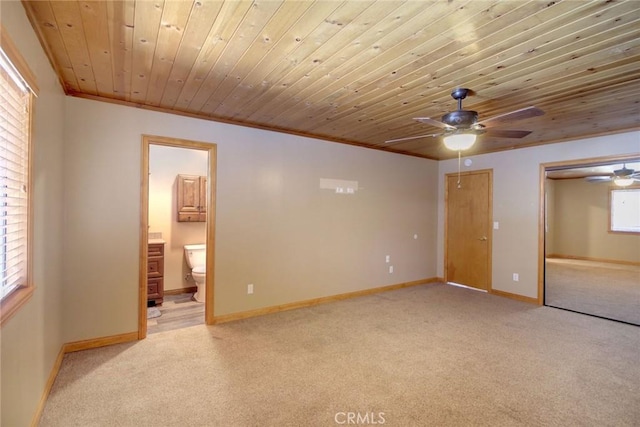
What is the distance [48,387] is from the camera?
2.25 m

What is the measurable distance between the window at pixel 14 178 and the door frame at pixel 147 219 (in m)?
1.39

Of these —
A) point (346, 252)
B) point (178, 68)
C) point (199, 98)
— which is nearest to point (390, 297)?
point (346, 252)

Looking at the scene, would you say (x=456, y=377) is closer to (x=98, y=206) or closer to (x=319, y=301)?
(x=319, y=301)

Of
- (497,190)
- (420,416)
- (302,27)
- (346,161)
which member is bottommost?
(420,416)

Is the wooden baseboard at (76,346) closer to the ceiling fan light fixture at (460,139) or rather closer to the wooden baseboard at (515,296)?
the ceiling fan light fixture at (460,139)

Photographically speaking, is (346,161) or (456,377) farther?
(346,161)

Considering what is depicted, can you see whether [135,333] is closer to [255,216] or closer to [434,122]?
[255,216]

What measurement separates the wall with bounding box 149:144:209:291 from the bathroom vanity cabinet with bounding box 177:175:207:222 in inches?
6.3

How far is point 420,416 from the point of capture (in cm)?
205

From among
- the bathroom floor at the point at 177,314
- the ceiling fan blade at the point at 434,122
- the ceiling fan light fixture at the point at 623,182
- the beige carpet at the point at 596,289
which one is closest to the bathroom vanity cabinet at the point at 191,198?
the bathroom floor at the point at 177,314

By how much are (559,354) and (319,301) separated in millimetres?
2769

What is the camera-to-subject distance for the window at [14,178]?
4.85ft

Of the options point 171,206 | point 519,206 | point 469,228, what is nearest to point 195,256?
point 171,206

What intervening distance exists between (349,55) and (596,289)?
6122mm
